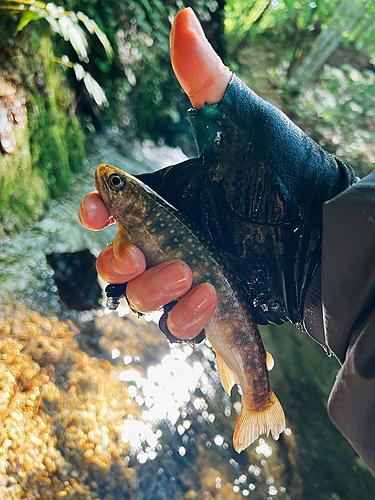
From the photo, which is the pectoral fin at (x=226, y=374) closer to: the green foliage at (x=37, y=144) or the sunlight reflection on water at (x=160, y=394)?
the sunlight reflection on water at (x=160, y=394)

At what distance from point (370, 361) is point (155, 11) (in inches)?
226

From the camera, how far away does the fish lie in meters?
1.49

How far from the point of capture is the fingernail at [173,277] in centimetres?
138

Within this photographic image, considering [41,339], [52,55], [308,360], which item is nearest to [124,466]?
[41,339]

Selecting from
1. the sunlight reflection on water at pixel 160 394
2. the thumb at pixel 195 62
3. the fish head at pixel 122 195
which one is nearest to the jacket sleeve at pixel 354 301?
the thumb at pixel 195 62

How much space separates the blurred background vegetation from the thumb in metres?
1.74

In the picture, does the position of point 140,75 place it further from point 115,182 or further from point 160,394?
point 160,394

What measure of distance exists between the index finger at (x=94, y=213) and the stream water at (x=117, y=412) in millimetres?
1174

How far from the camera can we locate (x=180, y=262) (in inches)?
56.5

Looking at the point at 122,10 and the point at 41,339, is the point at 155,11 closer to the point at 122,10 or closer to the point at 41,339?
the point at 122,10

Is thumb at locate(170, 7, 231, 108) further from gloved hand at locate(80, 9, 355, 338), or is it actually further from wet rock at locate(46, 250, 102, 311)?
wet rock at locate(46, 250, 102, 311)

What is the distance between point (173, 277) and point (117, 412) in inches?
61.5

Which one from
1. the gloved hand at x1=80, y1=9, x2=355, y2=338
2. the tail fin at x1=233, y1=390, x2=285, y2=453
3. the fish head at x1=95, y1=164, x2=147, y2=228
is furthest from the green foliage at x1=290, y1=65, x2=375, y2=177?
the fish head at x1=95, y1=164, x2=147, y2=228

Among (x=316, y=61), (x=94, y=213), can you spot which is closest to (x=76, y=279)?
(x=94, y=213)
